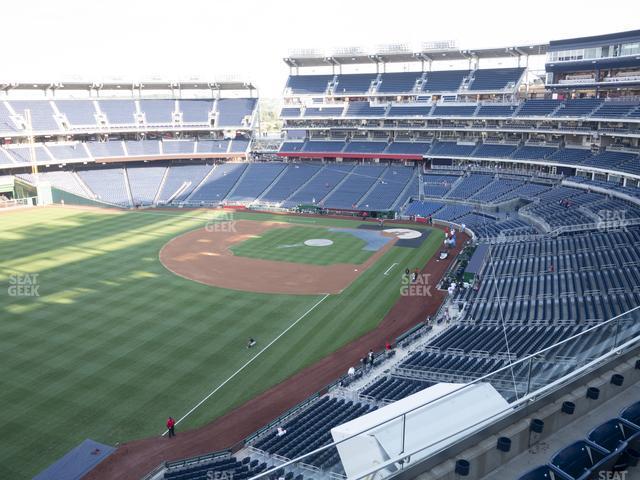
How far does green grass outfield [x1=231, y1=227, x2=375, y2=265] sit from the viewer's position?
44.2m

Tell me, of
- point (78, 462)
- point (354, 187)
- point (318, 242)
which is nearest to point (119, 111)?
point (354, 187)

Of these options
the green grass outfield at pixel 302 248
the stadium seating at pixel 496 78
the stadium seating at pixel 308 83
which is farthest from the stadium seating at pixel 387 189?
the stadium seating at pixel 308 83

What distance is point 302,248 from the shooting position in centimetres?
4738

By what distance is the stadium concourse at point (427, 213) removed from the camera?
28.9 feet

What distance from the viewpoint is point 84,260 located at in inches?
1655

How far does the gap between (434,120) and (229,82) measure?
3706 cm

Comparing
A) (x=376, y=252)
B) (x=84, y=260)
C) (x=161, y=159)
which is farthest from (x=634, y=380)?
(x=161, y=159)

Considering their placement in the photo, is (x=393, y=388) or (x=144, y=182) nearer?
(x=393, y=388)

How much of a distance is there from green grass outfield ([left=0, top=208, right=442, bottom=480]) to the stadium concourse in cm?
150

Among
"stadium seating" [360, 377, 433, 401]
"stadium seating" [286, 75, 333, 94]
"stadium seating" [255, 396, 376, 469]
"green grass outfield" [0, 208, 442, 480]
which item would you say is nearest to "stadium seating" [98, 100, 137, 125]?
"stadium seating" [286, 75, 333, 94]

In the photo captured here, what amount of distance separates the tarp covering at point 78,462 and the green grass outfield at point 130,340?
1.41 ft

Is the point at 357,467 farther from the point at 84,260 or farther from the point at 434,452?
the point at 84,260

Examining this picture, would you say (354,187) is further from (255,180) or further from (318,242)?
(318,242)

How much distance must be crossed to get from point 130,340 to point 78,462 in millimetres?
9744
